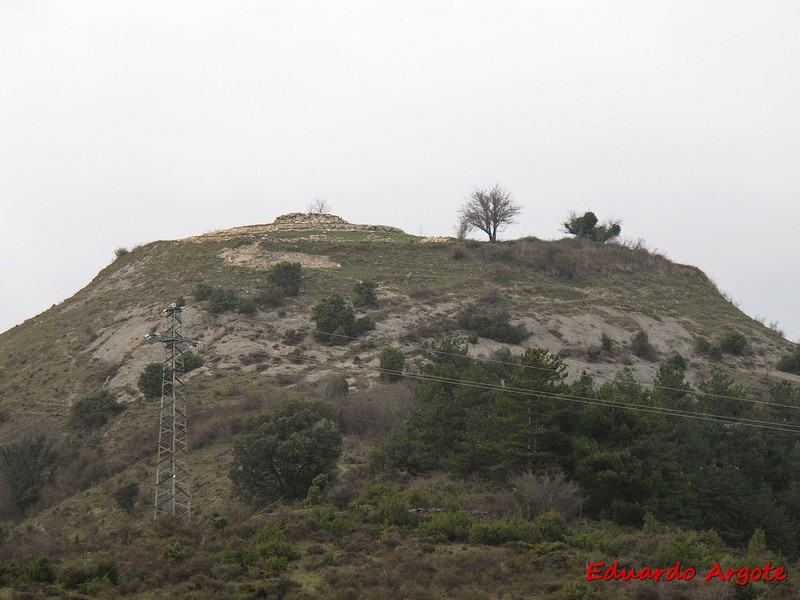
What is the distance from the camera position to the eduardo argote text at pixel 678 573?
2680 centimetres

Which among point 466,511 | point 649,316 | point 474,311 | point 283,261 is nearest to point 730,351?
point 649,316

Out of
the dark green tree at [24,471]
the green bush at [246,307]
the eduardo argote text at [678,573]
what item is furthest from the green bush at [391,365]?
the eduardo argote text at [678,573]

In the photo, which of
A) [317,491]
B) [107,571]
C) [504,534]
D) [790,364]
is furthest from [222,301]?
[790,364]

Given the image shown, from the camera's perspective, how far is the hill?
28.8 metres

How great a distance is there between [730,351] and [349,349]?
94.5ft

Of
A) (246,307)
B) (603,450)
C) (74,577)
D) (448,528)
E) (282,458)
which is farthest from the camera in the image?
(246,307)

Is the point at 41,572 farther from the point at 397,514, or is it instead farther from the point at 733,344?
the point at 733,344

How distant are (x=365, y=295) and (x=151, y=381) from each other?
63.4ft

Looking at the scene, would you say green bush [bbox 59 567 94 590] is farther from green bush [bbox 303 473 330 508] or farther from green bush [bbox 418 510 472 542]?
green bush [bbox 418 510 472 542]

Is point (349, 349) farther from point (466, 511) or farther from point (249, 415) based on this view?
point (466, 511)

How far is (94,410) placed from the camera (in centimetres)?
5209

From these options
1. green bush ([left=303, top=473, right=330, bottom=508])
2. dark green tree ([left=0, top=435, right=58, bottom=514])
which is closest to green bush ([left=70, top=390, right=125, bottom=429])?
dark green tree ([left=0, top=435, right=58, bottom=514])

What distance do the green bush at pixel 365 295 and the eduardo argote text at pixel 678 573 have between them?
4055 centimetres

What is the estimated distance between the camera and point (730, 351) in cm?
6875
